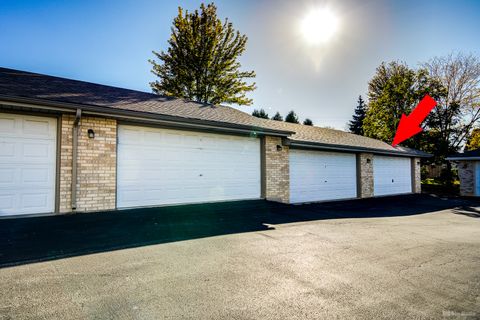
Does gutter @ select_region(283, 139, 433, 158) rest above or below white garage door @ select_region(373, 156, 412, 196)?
above

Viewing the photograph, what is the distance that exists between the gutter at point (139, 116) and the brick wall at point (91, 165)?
Answer: 32cm

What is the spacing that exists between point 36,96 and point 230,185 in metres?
5.64

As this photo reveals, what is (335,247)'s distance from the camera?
15.0ft

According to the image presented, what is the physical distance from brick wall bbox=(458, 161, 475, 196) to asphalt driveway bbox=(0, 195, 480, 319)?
13595mm

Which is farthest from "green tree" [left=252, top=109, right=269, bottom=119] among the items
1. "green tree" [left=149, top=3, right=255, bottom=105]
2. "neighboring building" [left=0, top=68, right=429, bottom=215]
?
"neighboring building" [left=0, top=68, right=429, bottom=215]

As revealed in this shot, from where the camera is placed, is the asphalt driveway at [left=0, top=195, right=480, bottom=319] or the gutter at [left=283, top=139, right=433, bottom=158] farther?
the gutter at [left=283, top=139, right=433, bottom=158]

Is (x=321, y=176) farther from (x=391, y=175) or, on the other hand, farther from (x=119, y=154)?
(x=119, y=154)

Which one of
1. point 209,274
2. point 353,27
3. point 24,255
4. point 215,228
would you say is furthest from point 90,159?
point 353,27

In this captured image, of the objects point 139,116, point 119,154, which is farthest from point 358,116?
point 119,154

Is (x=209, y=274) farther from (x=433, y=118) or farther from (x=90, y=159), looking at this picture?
(x=433, y=118)

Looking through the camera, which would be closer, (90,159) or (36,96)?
(36,96)

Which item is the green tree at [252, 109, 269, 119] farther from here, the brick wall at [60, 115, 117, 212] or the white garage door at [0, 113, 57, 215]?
the white garage door at [0, 113, 57, 215]

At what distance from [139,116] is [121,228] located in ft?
9.66

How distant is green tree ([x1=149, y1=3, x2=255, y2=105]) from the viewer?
69.1 feet
